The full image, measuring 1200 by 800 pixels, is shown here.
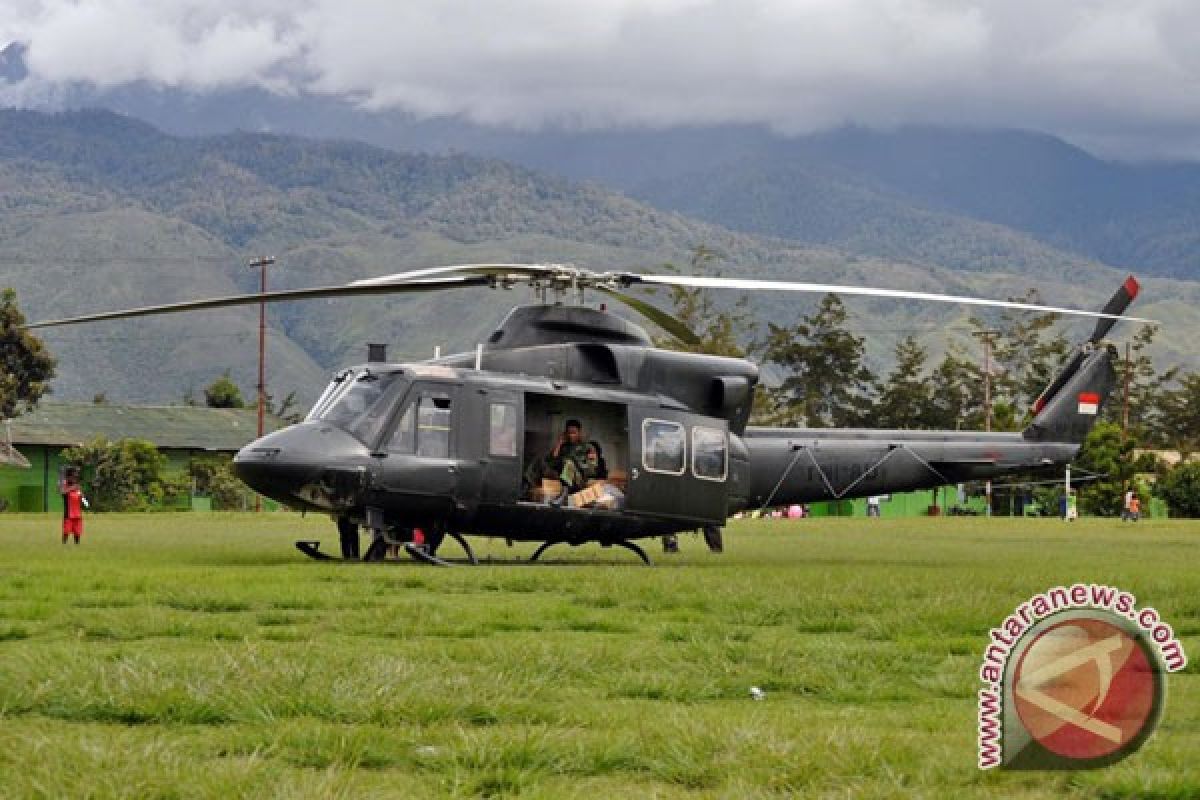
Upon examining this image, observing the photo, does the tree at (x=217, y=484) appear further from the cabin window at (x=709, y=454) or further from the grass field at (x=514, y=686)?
the grass field at (x=514, y=686)

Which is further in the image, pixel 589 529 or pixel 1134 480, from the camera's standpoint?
pixel 1134 480

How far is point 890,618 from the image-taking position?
455 inches

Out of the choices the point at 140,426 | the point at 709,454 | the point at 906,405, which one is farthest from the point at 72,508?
the point at 906,405

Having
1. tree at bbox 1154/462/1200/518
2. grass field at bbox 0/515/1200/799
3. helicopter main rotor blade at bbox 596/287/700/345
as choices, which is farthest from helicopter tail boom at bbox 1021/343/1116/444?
tree at bbox 1154/462/1200/518

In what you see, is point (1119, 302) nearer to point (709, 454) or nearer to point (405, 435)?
point (709, 454)

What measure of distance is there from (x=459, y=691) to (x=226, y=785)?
2.24m

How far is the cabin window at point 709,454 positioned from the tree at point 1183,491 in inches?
2323

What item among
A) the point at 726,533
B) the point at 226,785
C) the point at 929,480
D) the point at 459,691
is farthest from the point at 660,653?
the point at 726,533

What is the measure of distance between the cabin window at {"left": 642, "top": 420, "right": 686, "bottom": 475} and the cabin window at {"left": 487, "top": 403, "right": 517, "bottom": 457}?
1600 mm

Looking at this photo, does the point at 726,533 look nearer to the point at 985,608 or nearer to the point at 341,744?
the point at 985,608

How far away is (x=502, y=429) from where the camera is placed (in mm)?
19203

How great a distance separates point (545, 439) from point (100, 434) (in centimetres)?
6068

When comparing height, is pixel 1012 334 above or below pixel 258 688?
above

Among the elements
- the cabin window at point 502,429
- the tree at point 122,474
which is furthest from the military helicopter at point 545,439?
the tree at point 122,474
